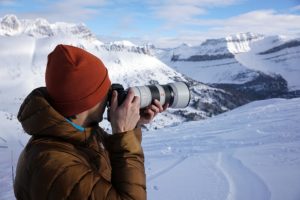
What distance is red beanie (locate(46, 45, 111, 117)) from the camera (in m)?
1.73

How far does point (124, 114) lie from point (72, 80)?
1.02 ft

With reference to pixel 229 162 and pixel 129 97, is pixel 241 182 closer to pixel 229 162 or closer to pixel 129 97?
pixel 229 162

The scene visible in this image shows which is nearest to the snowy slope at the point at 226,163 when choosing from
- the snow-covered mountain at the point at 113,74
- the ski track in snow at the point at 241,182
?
the ski track in snow at the point at 241,182

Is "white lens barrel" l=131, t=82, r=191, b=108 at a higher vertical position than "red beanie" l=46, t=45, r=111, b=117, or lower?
lower

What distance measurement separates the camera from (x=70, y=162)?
5.29 ft

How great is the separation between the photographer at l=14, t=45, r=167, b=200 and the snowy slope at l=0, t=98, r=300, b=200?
→ 2.36m

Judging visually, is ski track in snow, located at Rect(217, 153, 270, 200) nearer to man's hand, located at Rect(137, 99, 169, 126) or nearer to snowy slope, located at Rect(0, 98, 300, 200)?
snowy slope, located at Rect(0, 98, 300, 200)

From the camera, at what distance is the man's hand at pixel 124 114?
1.86 m

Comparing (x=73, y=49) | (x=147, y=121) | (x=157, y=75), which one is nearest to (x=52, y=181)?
(x=73, y=49)

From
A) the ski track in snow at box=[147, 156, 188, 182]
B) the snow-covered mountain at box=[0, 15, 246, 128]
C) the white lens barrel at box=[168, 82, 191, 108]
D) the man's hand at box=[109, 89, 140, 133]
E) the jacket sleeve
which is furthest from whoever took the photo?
the snow-covered mountain at box=[0, 15, 246, 128]

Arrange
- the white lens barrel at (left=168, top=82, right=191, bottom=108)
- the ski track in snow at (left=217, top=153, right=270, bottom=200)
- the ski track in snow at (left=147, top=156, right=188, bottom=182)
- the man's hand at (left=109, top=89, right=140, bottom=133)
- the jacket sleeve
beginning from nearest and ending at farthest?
the jacket sleeve, the man's hand at (left=109, top=89, right=140, bottom=133), the white lens barrel at (left=168, top=82, right=191, bottom=108), the ski track in snow at (left=217, top=153, right=270, bottom=200), the ski track in snow at (left=147, top=156, right=188, bottom=182)

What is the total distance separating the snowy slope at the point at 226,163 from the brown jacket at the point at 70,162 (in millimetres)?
2375

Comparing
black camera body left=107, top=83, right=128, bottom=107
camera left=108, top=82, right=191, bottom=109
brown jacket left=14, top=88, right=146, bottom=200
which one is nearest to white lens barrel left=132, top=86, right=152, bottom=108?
camera left=108, top=82, right=191, bottom=109

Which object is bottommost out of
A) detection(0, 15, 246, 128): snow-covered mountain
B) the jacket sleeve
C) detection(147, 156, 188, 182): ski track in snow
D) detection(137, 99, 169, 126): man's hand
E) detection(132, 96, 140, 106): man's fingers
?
detection(0, 15, 246, 128): snow-covered mountain
